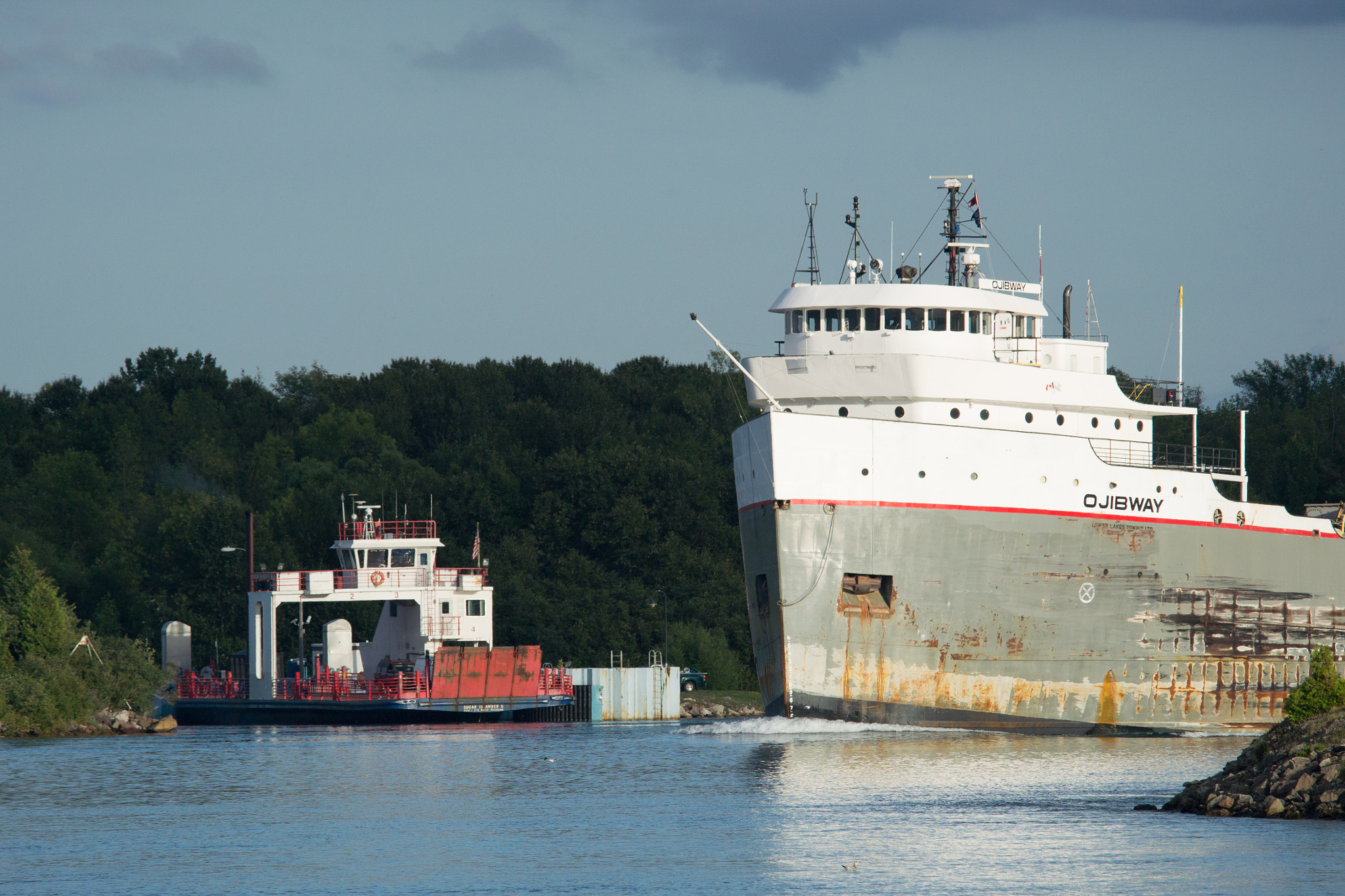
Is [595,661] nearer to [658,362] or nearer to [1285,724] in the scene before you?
[658,362]

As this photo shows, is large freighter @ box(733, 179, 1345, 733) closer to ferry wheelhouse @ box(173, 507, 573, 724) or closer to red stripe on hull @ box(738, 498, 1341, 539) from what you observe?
red stripe on hull @ box(738, 498, 1341, 539)

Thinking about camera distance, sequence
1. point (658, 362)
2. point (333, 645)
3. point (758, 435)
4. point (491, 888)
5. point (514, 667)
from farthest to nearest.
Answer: point (658, 362), point (333, 645), point (514, 667), point (758, 435), point (491, 888)

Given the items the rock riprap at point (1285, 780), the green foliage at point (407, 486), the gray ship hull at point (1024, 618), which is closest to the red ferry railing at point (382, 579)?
the green foliage at point (407, 486)

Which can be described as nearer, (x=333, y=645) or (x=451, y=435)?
(x=333, y=645)

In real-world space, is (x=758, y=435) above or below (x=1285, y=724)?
above

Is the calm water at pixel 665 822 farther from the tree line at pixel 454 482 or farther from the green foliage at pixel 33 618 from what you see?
the tree line at pixel 454 482

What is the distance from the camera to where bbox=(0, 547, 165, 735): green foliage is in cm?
4553

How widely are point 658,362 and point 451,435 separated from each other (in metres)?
16.5

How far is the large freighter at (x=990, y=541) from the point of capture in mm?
33812

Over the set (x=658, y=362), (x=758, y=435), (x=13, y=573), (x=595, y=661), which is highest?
(x=658, y=362)

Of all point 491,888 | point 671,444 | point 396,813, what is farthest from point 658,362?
point 491,888

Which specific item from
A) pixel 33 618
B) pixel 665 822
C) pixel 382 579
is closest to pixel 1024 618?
pixel 665 822

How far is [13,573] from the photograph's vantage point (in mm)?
51531

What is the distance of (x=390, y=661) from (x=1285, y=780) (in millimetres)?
34279
